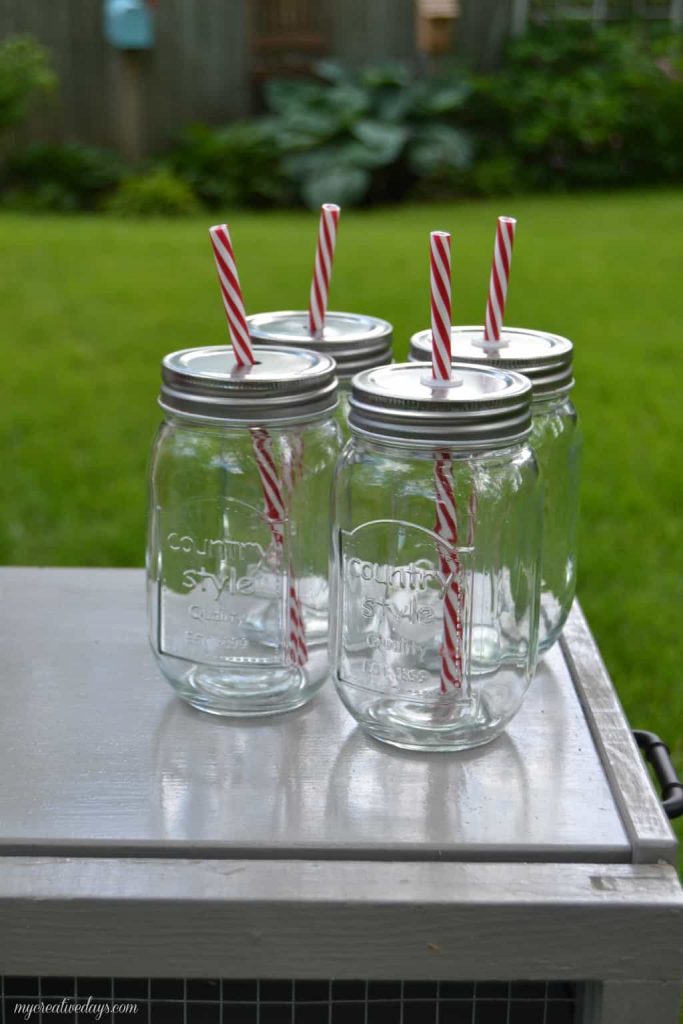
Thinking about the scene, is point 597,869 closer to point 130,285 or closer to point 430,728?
point 430,728

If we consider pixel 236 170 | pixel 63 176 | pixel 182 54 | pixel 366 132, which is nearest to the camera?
pixel 236 170

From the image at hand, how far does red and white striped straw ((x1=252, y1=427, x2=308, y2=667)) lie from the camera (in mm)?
1223

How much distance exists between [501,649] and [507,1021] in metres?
0.34

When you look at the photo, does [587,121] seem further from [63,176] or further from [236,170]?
[63,176]

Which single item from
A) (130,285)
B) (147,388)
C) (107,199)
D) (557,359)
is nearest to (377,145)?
(107,199)

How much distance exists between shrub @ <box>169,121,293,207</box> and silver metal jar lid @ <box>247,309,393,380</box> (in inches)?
252

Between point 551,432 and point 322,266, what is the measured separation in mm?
303

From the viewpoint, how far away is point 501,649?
50.8 inches

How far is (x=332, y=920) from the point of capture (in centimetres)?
102

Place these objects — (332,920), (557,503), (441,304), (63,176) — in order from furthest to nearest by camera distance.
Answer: (63,176) < (557,503) < (441,304) < (332,920)

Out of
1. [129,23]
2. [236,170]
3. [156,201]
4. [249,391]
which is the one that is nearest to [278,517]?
[249,391]

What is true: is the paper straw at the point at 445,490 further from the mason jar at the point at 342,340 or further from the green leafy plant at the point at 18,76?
the green leafy plant at the point at 18,76

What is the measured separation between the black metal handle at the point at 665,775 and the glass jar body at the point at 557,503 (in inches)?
5.8

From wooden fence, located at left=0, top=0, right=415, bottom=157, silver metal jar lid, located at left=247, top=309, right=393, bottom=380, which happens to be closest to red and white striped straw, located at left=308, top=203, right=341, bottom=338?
silver metal jar lid, located at left=247, top=309, right=393, bottom=380
